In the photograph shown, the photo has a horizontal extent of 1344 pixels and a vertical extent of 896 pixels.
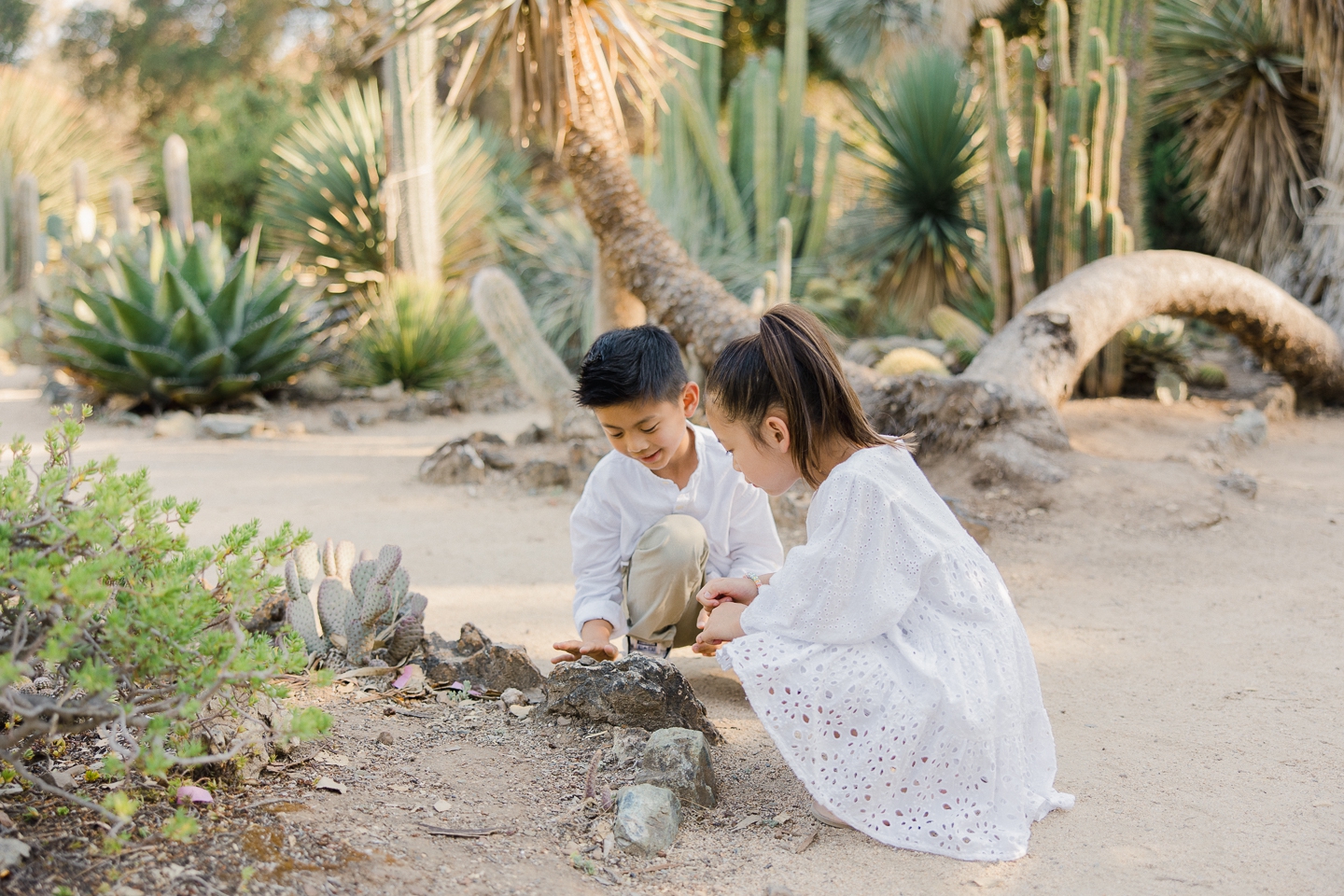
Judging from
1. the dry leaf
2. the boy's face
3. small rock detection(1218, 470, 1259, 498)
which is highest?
the boy's face

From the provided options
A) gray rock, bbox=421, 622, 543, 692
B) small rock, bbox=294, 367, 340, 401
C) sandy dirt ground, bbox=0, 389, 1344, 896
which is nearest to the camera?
sandy dirt ground, bbox=0, 389, 1344, 896

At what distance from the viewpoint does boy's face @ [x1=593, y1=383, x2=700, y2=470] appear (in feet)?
7.48

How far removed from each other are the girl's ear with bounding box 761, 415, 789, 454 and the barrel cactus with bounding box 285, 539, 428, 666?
1.12 metres

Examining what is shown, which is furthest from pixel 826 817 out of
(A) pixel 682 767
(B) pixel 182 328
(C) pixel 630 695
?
(B) pixel 182 328

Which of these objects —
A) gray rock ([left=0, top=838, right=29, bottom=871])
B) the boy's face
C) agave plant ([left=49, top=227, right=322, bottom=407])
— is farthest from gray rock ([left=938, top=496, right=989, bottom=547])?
agave plant ([left=49, top=227, right=322, bottom=407])

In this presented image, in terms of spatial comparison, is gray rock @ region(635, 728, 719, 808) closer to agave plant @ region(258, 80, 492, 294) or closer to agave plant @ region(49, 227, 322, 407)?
agave plant @ region(49, 227, 322, 407)

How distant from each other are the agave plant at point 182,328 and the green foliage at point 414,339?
0.66 metres

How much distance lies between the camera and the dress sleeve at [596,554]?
101 inches

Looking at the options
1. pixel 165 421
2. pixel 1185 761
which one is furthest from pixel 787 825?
pixel 165 421

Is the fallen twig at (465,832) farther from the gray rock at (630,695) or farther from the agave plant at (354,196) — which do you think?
the agave plant at (354,196)

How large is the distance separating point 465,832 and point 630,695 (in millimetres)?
551

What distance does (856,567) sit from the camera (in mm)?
1817

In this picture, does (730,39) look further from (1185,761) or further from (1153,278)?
(1185,761)

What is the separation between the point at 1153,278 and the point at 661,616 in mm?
4104
